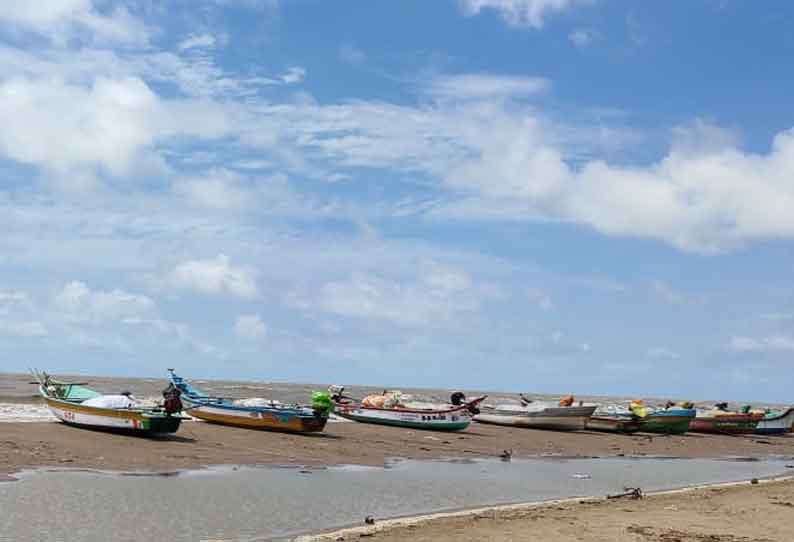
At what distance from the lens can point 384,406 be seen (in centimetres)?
4444

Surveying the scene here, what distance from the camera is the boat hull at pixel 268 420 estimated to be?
120 feet

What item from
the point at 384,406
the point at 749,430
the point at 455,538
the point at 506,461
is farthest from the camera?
the point at 749,430

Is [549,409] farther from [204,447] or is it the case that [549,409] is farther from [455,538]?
[455,538]

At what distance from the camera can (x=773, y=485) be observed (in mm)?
26094

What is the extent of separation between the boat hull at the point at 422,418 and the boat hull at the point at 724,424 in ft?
58.3

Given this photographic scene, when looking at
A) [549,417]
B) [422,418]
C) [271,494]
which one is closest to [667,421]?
[549,417]

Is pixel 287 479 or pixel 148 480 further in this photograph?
pixel 287 479

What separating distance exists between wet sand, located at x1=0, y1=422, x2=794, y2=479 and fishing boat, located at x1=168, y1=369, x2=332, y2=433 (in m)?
0.48

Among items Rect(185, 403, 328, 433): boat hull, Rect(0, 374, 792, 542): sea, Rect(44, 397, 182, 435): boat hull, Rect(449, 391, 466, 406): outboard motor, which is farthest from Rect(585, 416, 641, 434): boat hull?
Rect(44, 397, 182, 435): boat hull

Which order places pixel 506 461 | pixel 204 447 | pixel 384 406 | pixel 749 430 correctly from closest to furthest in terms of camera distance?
pixel 204 447 < pixel 506 461 < pixel 384 406 < pixel 749 430

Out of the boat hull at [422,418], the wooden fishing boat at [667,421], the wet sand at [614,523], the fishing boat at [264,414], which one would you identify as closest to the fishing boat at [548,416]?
the wooden fishing boat at [667,421]

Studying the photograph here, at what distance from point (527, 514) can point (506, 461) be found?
14.5 metres

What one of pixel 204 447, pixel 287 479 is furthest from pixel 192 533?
pixel 204 447

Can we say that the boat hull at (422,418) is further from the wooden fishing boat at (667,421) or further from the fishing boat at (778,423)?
the fishing boat at (778,423)
